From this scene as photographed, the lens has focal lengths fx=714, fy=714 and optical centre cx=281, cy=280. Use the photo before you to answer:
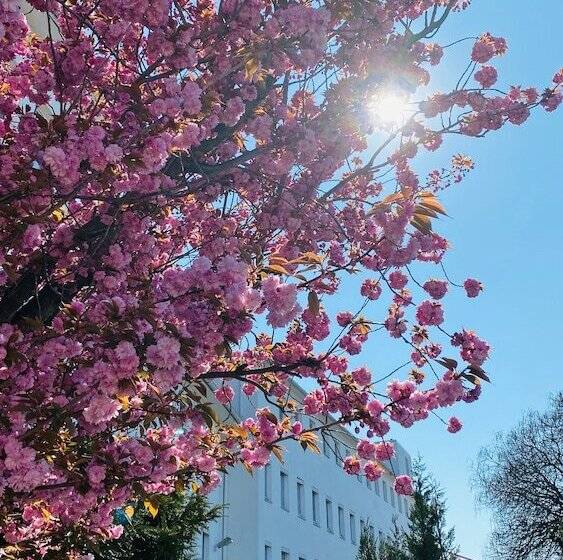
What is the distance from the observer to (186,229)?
5.79 m

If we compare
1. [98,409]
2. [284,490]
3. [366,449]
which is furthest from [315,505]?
[98,409]

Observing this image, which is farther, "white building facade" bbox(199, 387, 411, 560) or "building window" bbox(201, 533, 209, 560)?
"white building facade" bbox(199, 387, 411, 560)

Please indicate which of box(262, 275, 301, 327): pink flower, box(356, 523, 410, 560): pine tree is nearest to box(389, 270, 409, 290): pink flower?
box(262, 275, 301, 327): pink flower

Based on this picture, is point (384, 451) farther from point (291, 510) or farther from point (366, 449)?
point (291, 510)

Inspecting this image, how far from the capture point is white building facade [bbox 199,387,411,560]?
911 inches

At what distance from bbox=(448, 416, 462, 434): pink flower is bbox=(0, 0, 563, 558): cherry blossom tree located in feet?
2.33

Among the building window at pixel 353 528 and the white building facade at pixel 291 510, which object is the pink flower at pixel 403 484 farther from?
the building window at pixel 353 528

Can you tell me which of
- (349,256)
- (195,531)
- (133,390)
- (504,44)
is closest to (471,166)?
(504,44)

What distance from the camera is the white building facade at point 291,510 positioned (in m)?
23.1

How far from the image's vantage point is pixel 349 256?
5.59 meters

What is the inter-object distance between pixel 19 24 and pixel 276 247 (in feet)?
8.90

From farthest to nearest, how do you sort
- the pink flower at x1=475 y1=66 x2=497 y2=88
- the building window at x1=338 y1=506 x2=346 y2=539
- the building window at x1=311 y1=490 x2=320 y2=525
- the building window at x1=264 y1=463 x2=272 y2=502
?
1. the building window at x1=338 y1=506 x2=346 y2=539
2. the building window at x1=311 y1=490 x2=320 y2=525
3. the building window at x1=264 y1=463 x2=272 y2=502
4. the pink flower at x1=475 y1=66 x2=497 y2=88

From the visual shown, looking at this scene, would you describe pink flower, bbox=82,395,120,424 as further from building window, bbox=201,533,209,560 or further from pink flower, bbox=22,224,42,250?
building window, bbox=201,533,209,560

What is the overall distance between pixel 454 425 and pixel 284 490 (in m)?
Answer: 22.3
